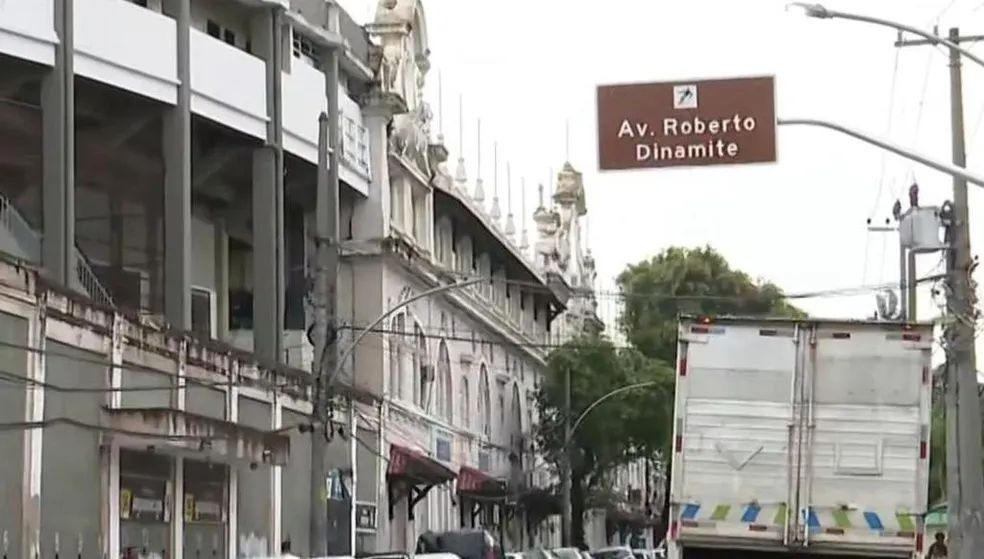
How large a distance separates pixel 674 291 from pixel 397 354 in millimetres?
33821

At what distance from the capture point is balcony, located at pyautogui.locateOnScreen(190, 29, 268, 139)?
3756 centimetres

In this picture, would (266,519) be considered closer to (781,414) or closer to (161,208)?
(161,208)

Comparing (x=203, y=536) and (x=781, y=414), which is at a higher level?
(x=781, y=414)

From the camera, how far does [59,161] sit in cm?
3147

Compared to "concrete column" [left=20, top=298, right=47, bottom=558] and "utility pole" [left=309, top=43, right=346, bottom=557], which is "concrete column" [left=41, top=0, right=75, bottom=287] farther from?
"concrete column" [left=20, top=298, right=47, bottom=558]

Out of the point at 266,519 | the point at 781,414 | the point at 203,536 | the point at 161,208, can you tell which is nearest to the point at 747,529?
the point at 781,414

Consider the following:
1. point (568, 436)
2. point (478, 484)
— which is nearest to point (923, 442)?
point (478, 484)

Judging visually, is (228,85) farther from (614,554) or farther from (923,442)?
(923,442)

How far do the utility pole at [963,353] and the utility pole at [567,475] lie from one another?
3078cm

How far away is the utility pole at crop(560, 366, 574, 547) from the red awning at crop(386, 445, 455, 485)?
36.8ft

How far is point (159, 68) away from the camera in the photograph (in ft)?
117

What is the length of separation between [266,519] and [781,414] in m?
19.6

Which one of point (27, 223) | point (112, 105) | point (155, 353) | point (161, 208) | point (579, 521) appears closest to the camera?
point (155, 353)

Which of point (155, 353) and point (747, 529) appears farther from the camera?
point (155, 353)
